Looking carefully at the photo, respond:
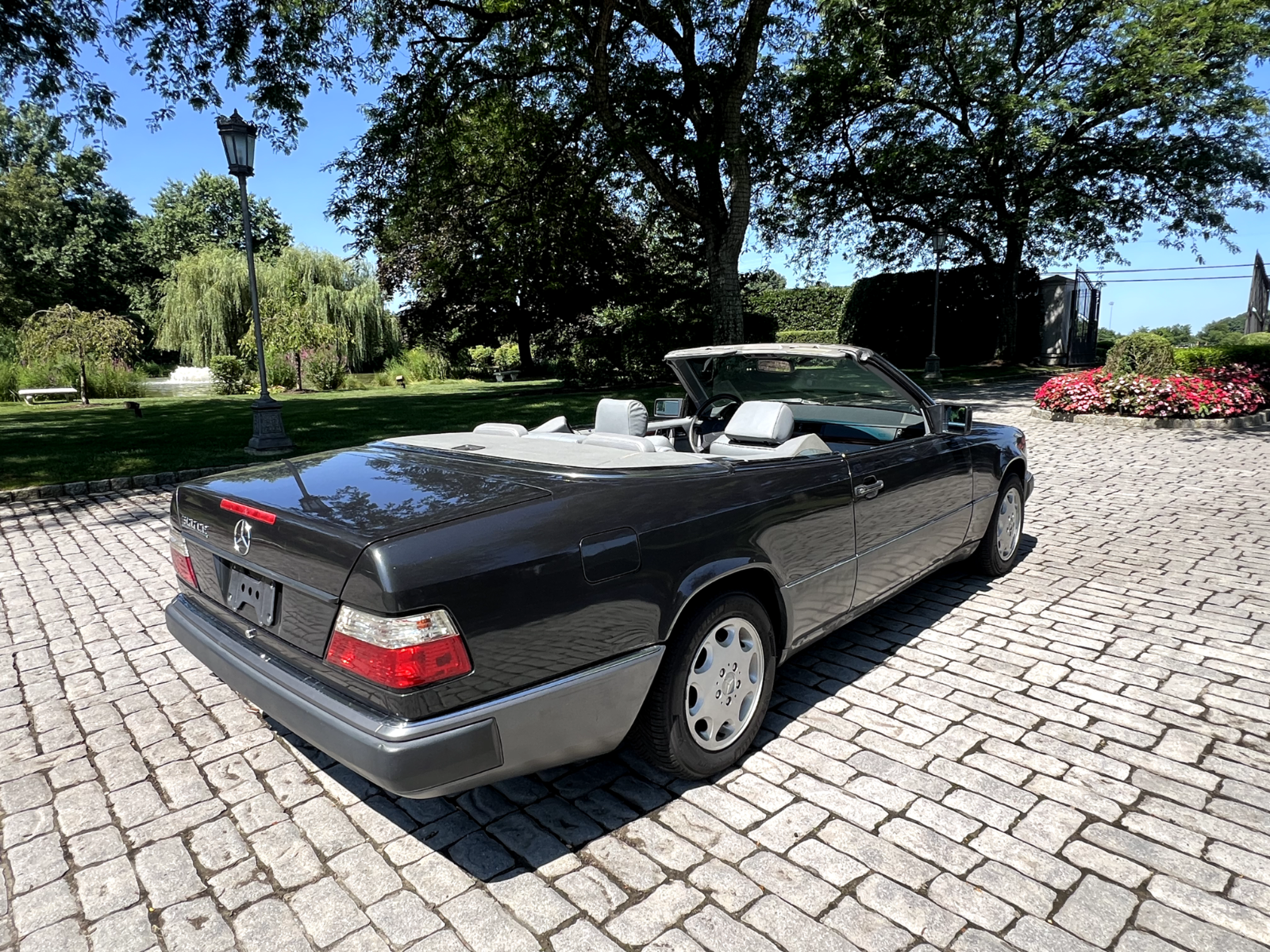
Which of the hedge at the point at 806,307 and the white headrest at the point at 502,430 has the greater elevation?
the hedge at the point at 806,307

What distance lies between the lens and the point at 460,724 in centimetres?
202

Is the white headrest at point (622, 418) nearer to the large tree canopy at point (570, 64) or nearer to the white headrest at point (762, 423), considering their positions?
the white headrest at point (762, 423)

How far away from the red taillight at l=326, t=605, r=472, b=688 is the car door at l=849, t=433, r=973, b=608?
2.02 meters

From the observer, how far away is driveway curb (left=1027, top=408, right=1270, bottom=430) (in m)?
11.4

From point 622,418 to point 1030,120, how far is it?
66.1ft

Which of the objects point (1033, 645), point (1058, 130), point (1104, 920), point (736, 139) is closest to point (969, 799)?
point (1104, 920)

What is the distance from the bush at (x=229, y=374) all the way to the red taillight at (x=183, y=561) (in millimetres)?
23940

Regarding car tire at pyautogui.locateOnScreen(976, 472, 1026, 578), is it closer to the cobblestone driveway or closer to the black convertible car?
the cobblestone driveway

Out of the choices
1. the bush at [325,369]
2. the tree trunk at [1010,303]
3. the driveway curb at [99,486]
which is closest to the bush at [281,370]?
the bush at [325,369]

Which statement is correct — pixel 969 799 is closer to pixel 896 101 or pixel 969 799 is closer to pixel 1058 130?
pixel 896 101

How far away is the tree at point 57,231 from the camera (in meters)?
30.8

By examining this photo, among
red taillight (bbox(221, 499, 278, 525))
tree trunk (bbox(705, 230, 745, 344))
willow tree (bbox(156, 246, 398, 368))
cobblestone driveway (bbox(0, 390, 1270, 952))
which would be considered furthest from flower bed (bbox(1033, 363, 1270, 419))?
willow tree (bbox(156, 246, 398, 368))

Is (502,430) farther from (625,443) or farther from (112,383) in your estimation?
(112,383)

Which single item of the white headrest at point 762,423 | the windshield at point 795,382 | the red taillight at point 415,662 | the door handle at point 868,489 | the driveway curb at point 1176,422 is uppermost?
the windshield at point 795,382
